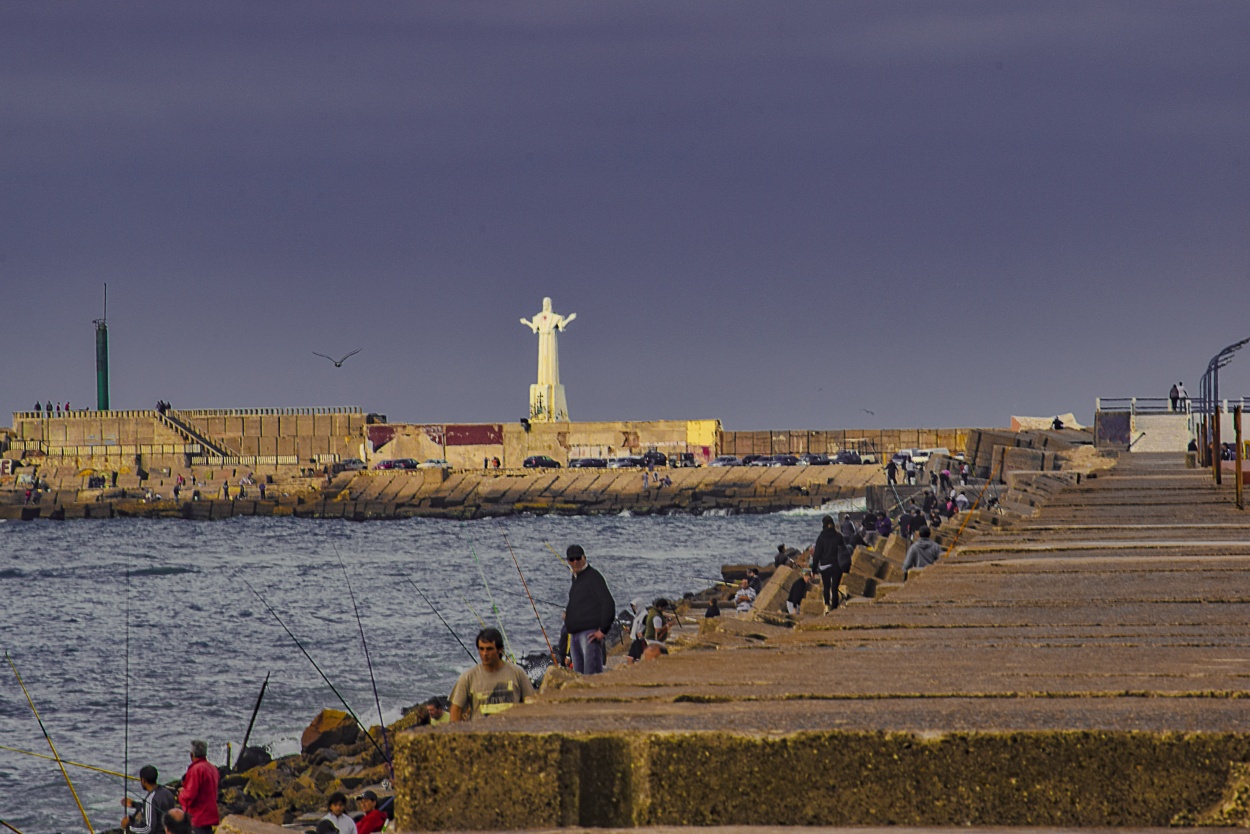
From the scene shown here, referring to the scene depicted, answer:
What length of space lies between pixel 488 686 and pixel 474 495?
62.8 metres

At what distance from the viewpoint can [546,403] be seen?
72625 millimetres

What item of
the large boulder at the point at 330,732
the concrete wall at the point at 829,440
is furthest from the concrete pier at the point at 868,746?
the concrete wall at the point at 829,440

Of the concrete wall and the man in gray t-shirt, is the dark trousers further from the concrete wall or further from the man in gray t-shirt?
the concrete wall

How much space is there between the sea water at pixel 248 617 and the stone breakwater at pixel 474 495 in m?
3.94

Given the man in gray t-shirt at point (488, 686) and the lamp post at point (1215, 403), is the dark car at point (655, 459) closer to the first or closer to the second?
the lamp post at point (1215, 403)

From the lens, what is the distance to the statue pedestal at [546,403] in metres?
71.9

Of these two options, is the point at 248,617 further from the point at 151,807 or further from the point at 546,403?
the point at 546,403

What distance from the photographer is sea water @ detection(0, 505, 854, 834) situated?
15.9 m

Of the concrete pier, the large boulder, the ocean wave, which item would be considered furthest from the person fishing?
the ocean wave

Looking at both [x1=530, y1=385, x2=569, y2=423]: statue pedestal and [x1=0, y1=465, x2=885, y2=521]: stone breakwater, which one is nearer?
[x1=0, y1=465, x2=885, y2=521]: stone breakwater

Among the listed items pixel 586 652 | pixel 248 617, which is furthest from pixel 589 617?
pixel 248 617

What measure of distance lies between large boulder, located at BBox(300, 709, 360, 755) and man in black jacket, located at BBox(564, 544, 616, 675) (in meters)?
5.78

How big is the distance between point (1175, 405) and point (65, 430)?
5945 centimetres

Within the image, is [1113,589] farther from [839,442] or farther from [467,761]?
[839,442]
